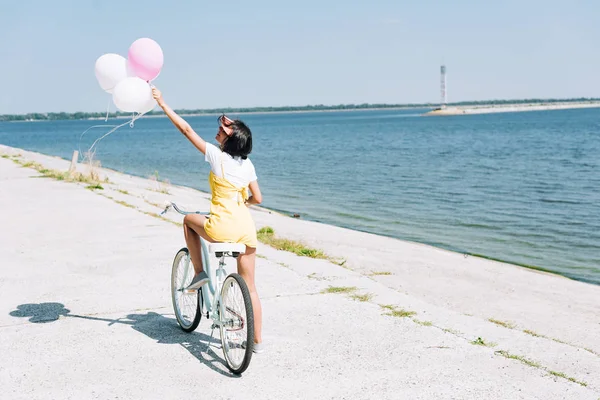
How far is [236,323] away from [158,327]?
1525mm

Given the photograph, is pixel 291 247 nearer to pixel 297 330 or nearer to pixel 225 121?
pixel 297 330

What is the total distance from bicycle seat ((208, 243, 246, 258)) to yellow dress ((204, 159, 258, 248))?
86 mm

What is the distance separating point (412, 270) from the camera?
1083 cm

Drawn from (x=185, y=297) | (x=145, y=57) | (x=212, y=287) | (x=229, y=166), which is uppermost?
(x=145, y=57)

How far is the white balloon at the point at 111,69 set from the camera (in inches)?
228

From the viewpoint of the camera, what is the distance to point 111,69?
5793mm

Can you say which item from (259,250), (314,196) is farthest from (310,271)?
(314,196)

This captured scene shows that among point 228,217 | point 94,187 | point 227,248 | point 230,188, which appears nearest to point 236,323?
point 227,248

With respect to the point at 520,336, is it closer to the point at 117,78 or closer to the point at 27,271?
the point at 117,78

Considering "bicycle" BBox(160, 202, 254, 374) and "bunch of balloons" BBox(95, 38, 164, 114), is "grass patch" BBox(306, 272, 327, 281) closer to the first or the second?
"bicycle" BBox(160, 202, 254, 374)

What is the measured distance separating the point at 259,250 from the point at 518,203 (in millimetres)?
14986

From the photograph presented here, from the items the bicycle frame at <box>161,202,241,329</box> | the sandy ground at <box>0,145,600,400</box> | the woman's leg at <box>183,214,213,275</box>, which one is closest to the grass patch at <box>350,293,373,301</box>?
the sandy ground at <box>0,145,600,400</box>

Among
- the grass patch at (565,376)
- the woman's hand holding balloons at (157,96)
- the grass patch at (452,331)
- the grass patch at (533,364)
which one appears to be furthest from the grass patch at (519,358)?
the woman's hand holding balloons at (157,96)

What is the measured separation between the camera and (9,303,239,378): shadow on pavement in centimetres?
555
